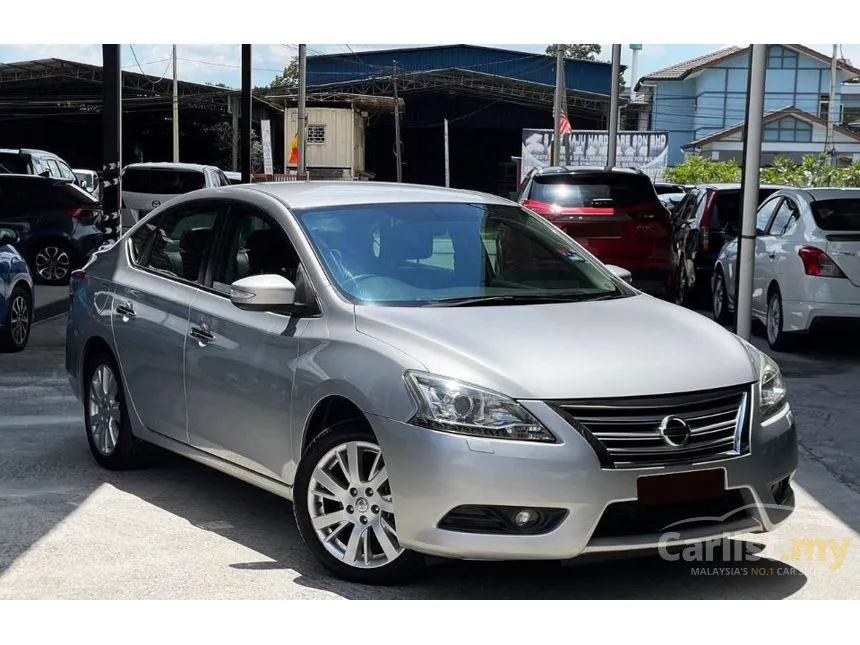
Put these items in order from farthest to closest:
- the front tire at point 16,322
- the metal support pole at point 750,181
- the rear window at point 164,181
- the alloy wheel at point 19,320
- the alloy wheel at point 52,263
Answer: the rear window at point 164,181, the alloy wheel at point 52,263, the alloy wheel at point 19,320, the front tire at point 16,322, the metal support pole at point 750,181

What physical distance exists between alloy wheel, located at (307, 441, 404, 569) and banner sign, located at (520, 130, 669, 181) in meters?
51.7

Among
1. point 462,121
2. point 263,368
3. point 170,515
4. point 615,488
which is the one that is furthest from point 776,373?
point 462,121

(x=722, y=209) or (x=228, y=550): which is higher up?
(x=722, y=209)

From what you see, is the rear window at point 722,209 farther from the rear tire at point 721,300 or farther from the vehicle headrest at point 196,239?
the vehicle headrest at point 196,239

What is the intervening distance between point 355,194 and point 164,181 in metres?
19.4

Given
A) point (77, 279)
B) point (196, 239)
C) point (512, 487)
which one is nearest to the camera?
point (512, 487)

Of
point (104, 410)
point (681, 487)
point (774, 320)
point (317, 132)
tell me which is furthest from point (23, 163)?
point (317, 132)

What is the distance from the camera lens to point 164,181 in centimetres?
2466

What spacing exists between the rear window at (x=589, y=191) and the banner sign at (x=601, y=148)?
135 feet

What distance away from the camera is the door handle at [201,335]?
578 cm

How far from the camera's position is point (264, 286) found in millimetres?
5254

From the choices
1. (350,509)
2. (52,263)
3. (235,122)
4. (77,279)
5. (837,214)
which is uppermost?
(235,122)

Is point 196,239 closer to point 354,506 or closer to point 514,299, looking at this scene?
point 514,299

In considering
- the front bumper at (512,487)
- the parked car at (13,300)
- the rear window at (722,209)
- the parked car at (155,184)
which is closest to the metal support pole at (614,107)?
the parked car at (155,184)
